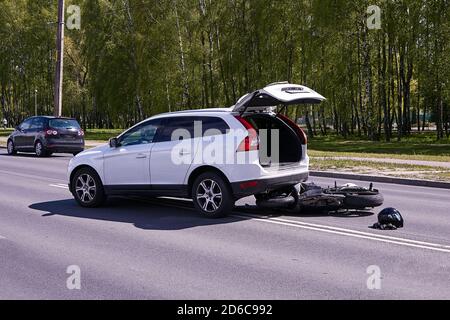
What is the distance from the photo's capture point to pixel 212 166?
29.3 feet

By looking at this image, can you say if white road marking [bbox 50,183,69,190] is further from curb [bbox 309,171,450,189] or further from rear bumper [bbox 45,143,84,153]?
rear bumper [bbox 45,143,84,153]

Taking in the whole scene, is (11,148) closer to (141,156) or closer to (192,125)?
(141,156)

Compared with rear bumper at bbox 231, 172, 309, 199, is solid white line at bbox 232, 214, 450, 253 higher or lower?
lower

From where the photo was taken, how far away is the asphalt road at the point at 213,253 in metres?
5.33

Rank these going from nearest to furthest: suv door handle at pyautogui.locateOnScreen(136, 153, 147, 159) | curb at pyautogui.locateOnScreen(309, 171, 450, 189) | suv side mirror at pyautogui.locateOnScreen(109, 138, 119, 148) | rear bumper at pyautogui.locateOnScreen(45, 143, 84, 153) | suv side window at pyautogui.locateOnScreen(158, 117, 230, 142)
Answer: suv side window at pyautogui.locateOnScreen(158, 117, 230, 142), suv door handle at pyautogui.locateOnScreen(136, 153, 147, 159), suv side mirror at pyautogui.locateOnScreen(109, 138, 119, 148), curb at pyautogui.locateOnScreen(309, 171, 450, 189), rear bumper at pyautogui.locateOnScreen(45, 143, 84, 153)

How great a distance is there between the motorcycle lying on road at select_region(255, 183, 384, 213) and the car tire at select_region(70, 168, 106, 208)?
2826mm

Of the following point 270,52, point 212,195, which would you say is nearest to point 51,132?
point 212,195

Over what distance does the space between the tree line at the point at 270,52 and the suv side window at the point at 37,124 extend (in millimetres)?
19398

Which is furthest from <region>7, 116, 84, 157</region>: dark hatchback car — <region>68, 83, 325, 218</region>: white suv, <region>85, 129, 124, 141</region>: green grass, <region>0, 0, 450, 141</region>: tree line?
<region>0, 0, 450, 141</region>: tree line

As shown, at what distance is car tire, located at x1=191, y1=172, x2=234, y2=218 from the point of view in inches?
349

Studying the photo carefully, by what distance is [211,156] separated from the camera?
29.2 ft

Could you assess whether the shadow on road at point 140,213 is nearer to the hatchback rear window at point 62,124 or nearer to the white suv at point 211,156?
the white suv at point 211,156

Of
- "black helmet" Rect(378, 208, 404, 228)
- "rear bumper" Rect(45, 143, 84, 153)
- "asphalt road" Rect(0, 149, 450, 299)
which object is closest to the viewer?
"asphalt road" Rect(0, 149, 450, 299)
